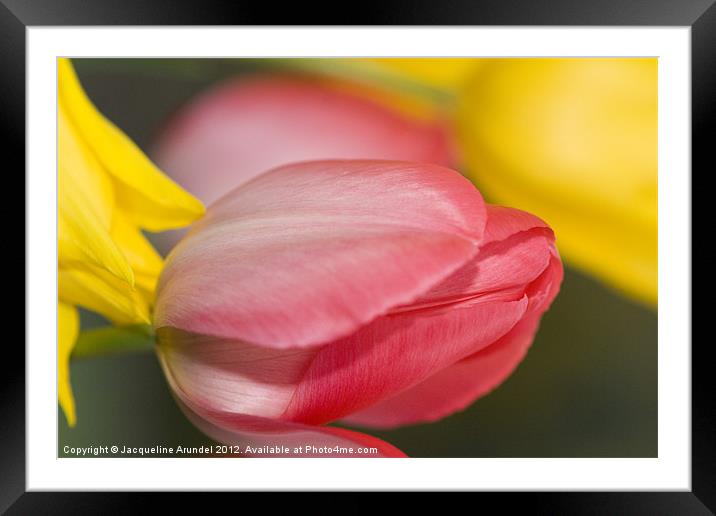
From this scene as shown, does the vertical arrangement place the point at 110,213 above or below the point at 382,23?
below

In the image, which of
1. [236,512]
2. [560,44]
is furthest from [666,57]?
[236,512]

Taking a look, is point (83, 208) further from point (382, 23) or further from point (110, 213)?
point (382, 23)

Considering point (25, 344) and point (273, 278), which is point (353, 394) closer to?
point (273, 278)

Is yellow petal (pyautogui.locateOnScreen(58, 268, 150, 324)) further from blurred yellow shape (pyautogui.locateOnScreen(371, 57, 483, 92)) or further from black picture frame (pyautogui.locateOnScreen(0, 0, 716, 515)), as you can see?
blurred yellow shape (pyautogui.locateOnScreen(371, 57, 483, 92))

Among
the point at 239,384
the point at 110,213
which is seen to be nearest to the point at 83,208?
the point at 110,213

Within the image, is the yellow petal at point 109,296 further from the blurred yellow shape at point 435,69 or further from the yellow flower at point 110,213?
the blurred yellow shape at point 435,69

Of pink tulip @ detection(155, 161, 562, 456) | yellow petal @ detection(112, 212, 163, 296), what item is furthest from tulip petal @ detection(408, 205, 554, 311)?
yellow petal @ detection(112, 212, 163, 296)
